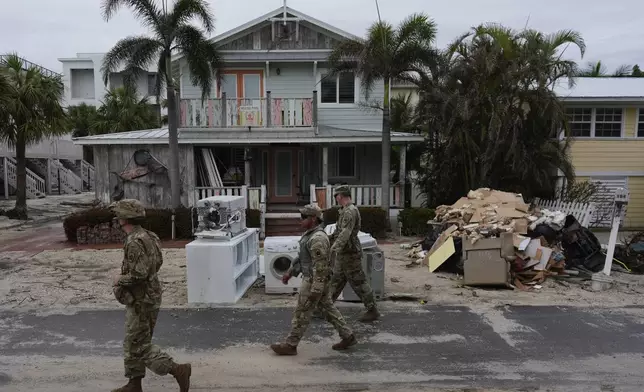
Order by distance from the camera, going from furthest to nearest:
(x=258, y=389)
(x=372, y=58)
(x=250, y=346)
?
(x=372, y=58), (x=250, y=346), (x=258, y=389)

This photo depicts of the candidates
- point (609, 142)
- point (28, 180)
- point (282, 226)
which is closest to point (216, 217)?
point (282, 226)

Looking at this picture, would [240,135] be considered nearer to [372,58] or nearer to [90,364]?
[372,58]

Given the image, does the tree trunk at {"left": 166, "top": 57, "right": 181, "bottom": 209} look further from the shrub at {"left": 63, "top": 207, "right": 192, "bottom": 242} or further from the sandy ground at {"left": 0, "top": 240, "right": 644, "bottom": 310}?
the sandy ground at {"left": 0, "top": 240, "right": 644, "bottom": 310}

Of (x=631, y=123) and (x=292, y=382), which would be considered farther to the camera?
(x=631, y=123)

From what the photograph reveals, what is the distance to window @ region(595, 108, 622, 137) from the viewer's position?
1622cm

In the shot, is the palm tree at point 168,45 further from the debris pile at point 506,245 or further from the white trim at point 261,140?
the debris pile at point 506,245

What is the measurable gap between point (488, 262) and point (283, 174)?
34.1 ft

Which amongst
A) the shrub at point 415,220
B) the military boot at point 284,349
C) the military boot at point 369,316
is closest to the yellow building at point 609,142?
the shrub at point 415,220

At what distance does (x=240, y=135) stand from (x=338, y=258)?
10.1 meters

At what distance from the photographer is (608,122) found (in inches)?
641

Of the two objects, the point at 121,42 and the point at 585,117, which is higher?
the point at 121,42

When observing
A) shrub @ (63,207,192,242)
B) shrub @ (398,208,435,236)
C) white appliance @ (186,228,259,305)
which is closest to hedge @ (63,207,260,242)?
shrub @ (63,207,192,242)

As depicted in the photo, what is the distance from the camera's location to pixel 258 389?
175 inches

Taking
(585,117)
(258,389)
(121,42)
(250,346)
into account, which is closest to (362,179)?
(585,117)
